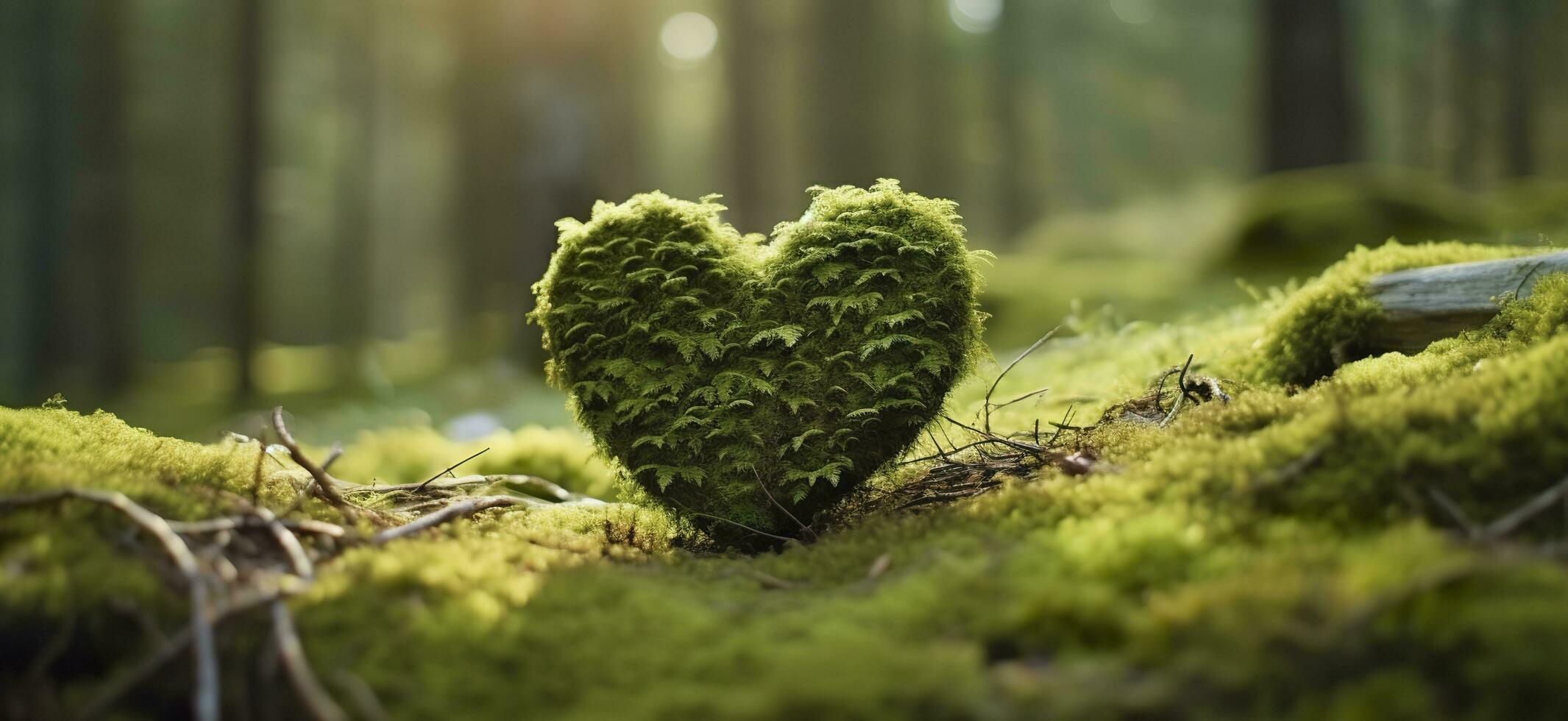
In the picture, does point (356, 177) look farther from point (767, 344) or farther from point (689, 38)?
point (767, 344)

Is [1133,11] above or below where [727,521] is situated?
above

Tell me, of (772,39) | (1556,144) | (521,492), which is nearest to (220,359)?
(772,39)

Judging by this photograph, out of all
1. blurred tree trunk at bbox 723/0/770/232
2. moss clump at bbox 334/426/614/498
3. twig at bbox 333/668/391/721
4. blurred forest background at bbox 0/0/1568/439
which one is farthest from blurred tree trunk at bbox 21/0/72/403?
twig at bbox 333/668/391/721

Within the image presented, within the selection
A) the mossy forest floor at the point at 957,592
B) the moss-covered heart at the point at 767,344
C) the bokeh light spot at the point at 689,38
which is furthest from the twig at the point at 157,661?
the bokeh light spot at the point at 689,38

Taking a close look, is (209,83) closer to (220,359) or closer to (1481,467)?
(220,359)

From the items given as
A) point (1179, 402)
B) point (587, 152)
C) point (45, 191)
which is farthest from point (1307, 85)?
point (45, 191)

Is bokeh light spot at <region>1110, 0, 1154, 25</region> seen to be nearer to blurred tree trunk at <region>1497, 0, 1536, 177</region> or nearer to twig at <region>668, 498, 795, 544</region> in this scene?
blurred tree trunk at <region>1497, 0, 1536, 177</region>
